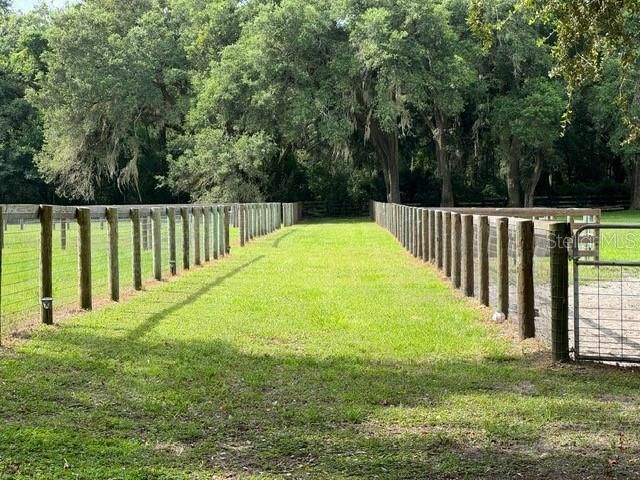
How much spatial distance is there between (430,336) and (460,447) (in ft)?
10.9

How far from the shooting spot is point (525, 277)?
23.5 ft

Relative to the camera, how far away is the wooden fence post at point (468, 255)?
1016 centimetres

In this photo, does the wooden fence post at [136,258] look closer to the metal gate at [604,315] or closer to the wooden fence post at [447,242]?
the wooden fence post at [447,242]

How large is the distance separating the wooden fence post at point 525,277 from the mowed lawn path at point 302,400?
9.9 inches

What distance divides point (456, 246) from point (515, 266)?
3.02 meters

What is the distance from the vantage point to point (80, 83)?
41.8m

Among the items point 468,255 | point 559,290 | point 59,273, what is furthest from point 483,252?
point 59,273

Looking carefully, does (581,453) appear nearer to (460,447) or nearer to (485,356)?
(460,447)

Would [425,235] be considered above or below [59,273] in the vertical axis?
above

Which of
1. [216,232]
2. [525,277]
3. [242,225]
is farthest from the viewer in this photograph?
[242,225]

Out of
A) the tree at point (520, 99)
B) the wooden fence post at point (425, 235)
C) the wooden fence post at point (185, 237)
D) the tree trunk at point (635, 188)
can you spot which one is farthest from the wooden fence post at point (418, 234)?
the tree trunk at point (635, 188)

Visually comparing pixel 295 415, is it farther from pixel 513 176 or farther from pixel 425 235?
pixel 513 176

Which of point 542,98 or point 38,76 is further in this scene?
point 38,76

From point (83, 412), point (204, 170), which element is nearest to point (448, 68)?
point (204, 170)
